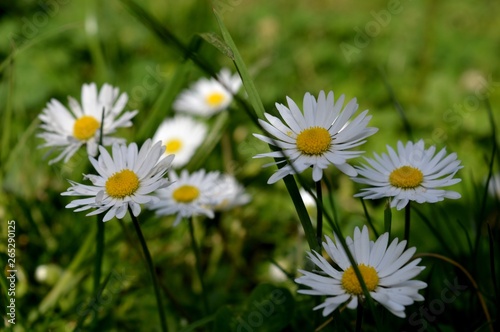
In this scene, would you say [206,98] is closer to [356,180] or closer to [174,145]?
[174,145]

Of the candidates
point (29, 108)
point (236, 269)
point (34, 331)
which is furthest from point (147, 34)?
point (34, 331)

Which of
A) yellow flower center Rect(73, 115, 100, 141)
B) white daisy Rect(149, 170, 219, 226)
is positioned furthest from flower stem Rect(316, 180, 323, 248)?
yellow flower center Rect(73, 115, 100, 141)

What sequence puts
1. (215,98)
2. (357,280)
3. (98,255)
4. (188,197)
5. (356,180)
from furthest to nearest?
(215,98)
(188,197)
(98,255)
(356,180)
(357,280)

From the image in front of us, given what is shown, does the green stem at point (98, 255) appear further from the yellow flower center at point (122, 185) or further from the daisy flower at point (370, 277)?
the daisy flower at point (370, 277)

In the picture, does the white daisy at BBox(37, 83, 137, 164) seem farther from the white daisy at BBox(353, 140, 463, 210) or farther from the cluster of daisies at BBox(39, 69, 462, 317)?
the white daisy at BBox(353, 140, 463, 210)

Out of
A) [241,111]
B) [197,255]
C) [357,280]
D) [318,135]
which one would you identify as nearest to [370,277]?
[357,280]

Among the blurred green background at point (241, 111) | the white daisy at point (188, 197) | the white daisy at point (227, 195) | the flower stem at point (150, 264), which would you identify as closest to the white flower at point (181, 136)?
the blurred green background at point (241, 111)

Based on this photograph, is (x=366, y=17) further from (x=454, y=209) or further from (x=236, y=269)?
(x=236, y=269)
